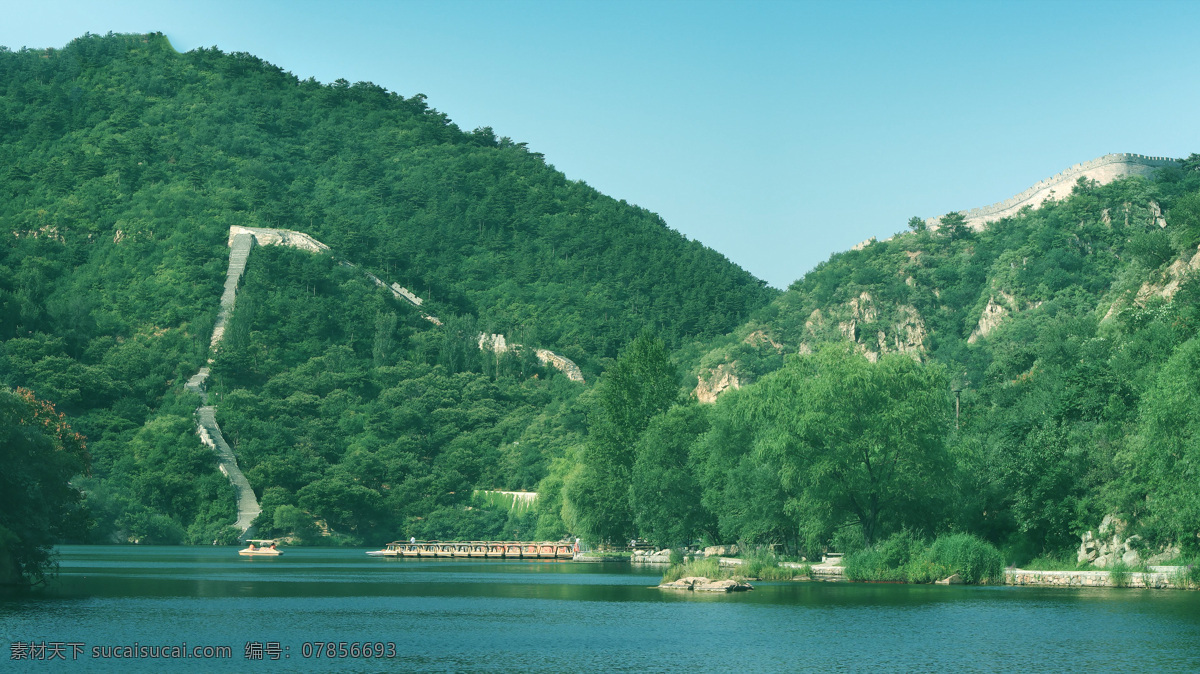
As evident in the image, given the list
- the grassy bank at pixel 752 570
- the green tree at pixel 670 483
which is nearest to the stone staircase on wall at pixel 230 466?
the green tree at pixel 670 483

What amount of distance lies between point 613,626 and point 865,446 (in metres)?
19.5

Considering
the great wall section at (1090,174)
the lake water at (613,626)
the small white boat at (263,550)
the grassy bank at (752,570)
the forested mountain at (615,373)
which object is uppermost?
the great wall section at (1090,174)

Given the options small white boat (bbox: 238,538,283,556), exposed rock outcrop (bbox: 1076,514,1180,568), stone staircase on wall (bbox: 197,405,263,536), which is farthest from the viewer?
stone staircase on wall (bbox: 197,405,263,536)

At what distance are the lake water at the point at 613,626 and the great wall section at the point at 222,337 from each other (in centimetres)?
7057

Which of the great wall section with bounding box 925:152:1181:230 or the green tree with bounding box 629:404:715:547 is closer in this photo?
the green tree with bounding box 629:404:715:547

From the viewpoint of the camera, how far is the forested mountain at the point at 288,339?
400 feet

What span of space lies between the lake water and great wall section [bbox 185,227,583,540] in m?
70.6

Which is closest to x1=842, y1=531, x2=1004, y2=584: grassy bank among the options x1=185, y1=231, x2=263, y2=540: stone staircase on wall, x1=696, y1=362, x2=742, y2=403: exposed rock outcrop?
x1=185, y1=231, x2=263, y2=540: stone staircase on wall

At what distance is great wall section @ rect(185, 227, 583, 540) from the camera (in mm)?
124250

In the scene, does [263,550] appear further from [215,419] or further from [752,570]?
[752,570]

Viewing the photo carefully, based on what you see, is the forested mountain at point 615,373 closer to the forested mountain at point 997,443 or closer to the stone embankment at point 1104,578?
the forested mountain at point 997,443

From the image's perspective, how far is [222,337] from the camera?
148 metres

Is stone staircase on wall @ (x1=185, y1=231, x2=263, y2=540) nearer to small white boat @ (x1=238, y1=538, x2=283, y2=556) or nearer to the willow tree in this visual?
small white boat @ (x1=238, y1=538, x2=283, y2=556)

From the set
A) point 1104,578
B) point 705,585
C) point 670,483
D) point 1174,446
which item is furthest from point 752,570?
point 1174,446
